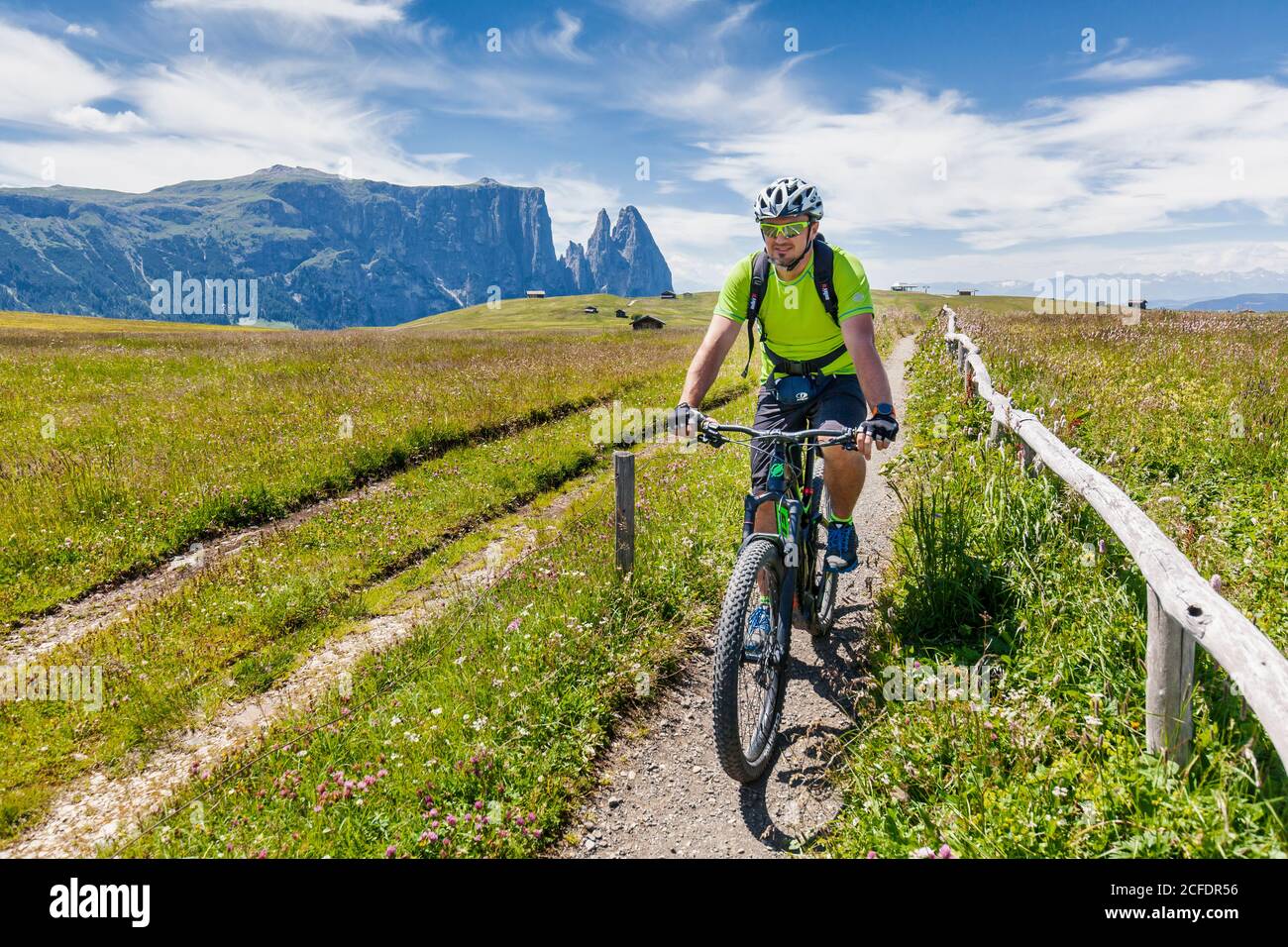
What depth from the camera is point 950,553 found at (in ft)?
19.4

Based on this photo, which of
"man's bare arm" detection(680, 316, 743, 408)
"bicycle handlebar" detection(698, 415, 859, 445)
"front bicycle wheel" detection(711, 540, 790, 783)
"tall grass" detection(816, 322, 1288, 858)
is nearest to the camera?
"tall grass" detection(816, 322, 1288, 858)

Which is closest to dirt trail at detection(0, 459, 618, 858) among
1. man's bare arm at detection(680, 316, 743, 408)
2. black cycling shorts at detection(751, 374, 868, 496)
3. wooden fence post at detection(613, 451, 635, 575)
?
wooden fence post at detection(613, 451, 635, 575)

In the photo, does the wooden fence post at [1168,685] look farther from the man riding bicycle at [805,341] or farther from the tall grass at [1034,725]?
the man riding bicycle at [805,341]

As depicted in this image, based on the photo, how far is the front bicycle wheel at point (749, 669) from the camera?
4.03m

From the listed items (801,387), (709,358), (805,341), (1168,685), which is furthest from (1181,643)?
(709,358)

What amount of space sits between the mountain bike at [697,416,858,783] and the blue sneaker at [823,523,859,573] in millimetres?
183

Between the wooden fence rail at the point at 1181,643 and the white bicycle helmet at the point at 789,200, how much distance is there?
115 inches

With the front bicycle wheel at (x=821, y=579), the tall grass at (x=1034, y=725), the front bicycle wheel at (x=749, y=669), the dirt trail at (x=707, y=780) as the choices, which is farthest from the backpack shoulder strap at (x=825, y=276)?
the dirt trail at (x=707, y=780)

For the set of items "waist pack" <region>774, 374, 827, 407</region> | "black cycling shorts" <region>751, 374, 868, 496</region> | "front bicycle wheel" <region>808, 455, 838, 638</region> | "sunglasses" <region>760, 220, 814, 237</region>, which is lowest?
"front bicycle wheel" <region>808, 455, 838, 638</region>

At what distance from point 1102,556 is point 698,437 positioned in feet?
10.5

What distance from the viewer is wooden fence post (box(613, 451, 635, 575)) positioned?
6.77 metres

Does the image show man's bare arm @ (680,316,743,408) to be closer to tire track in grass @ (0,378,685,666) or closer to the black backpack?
the black backpack
